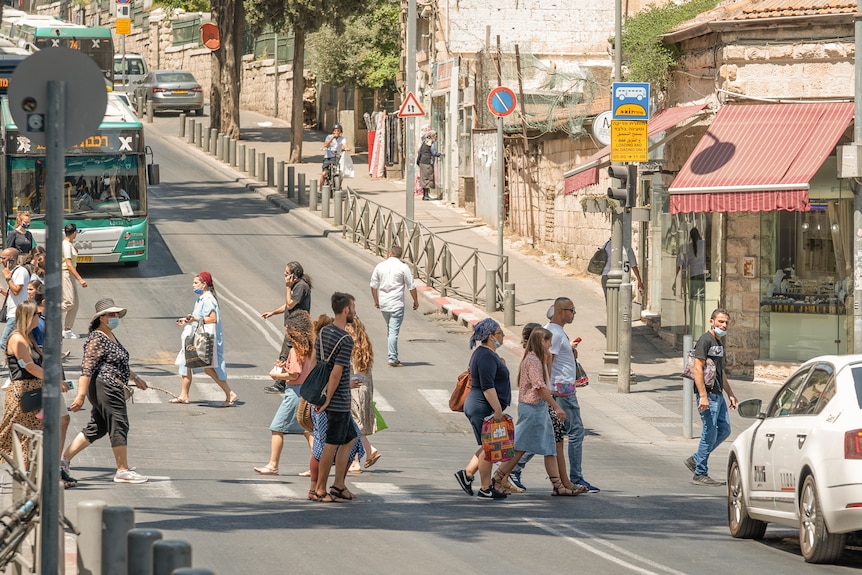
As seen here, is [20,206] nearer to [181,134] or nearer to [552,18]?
[552,18]

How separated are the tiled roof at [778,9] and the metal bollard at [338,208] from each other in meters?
13.1

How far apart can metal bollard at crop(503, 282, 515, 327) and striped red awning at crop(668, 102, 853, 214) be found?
410 centimetres

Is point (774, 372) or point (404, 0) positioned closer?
A: point (774, 372)

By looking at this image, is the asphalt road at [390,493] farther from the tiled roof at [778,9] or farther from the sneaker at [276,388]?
the tiled roof at [778,9]

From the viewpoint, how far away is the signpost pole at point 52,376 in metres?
6.74

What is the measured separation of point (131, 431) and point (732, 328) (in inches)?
371

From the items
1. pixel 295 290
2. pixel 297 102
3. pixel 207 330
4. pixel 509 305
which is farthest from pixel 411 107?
pixel 297 102

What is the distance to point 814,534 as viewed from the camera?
9.20 metres

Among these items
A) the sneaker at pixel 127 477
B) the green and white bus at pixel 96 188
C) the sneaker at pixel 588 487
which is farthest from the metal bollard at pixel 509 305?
the sneaker at pixel 127 477

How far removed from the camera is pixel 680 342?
22938 millimetres

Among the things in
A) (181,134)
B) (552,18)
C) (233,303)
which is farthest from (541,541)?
(181,134)

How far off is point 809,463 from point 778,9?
40.2 ft

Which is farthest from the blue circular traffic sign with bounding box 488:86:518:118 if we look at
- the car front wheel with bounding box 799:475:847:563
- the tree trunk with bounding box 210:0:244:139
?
the tree trunk with bounding box 210:0:244:139

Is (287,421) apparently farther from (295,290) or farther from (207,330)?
(295,290)
